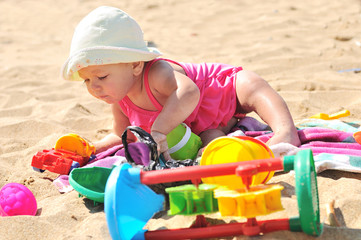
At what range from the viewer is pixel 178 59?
15.7 ft

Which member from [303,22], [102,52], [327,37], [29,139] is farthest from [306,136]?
[303,22]

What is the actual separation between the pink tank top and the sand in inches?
19.0

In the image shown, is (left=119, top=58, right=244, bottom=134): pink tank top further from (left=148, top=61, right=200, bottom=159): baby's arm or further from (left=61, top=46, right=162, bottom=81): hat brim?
(left=61, top=46, right=162, bottom=81): hat brim

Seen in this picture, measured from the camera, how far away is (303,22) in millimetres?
5426

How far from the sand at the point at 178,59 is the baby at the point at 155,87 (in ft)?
1.43

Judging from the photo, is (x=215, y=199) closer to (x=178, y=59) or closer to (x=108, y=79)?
(x=108, y=79)

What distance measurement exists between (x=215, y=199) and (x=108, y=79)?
3.43 feet

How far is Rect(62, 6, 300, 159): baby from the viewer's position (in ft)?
7.50

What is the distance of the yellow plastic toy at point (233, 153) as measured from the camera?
5.90 feet

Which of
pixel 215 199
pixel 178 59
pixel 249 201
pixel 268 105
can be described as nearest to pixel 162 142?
pixel 268 105

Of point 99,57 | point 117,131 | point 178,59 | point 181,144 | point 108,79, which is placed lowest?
point 178,59

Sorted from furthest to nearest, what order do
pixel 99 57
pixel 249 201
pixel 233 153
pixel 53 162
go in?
pixel 53 162
pixel 99 57
pixel 233 153
pixel 249 201

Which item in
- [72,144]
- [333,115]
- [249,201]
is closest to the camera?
[249,201]

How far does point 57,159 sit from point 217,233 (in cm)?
120
